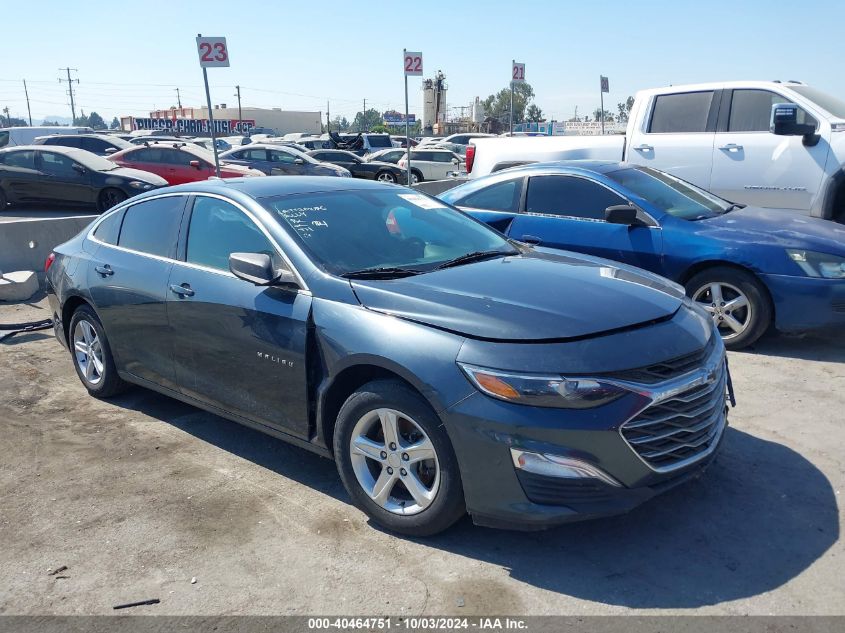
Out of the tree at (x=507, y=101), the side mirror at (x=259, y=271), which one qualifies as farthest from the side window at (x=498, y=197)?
the tree at (x=507, y=101)

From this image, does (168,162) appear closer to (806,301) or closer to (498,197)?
(498,197)

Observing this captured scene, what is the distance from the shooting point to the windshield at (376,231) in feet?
13.7

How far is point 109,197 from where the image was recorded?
620 inches

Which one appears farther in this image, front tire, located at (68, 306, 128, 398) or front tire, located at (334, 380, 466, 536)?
front tire, located at (68, 306, 128, 398)

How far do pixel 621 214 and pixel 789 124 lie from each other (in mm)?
3000

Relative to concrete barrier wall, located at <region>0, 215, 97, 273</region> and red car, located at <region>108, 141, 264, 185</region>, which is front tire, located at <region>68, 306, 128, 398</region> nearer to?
concrete barrier wall, located at <region>0, 215, 97, 273</region>

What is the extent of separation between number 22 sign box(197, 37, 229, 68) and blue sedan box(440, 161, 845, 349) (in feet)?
17.5

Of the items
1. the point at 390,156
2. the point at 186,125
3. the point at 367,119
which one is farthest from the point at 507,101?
the point at 390,156

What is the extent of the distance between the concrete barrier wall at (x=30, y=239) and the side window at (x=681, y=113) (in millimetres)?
6999

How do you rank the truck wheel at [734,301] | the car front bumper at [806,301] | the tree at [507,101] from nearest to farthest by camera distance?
the car front bumper at [806,301] < the truck wheel at [734,301] < the tree at [507,101]

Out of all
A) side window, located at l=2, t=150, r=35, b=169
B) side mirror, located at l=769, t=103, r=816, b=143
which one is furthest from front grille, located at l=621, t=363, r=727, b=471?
side window, located at l=2, t=150, r=35, b=169

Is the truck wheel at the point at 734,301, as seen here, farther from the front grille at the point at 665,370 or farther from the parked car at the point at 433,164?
the parked car at the point at 433,164

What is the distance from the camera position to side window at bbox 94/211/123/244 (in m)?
5.47

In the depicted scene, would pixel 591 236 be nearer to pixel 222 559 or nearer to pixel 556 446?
pixel 556 446
